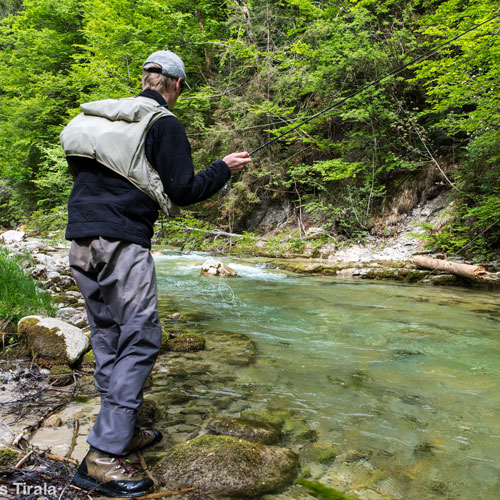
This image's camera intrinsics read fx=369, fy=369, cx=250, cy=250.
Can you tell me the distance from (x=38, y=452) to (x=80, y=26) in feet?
97.7

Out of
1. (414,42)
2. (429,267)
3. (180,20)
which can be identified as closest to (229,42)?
(180,20)

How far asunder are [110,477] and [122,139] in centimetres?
149

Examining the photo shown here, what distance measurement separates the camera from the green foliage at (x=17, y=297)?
3.43 metres

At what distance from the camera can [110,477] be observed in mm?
1563

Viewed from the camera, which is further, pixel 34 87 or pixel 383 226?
pixel 34 87

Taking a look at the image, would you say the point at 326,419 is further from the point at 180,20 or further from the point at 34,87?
the point at 34,87

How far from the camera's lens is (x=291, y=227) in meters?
15.0

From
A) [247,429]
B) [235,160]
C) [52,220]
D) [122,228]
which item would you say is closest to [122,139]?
[122,228]

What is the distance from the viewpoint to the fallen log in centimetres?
734

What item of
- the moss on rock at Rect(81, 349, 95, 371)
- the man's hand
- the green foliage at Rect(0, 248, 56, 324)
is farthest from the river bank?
the man's hand

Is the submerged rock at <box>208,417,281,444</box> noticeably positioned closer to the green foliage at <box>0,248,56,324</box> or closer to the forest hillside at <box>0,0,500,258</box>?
the green foliage at <box>0,248,56,324</box>

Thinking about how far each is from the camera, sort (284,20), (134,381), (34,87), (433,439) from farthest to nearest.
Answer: (34,87)
(284,20)
(433,439)
(134,381)

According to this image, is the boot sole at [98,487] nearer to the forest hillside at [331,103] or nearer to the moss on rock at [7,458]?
the moss on rock at [7,458]

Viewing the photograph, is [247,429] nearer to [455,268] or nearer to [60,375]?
[60,375]
